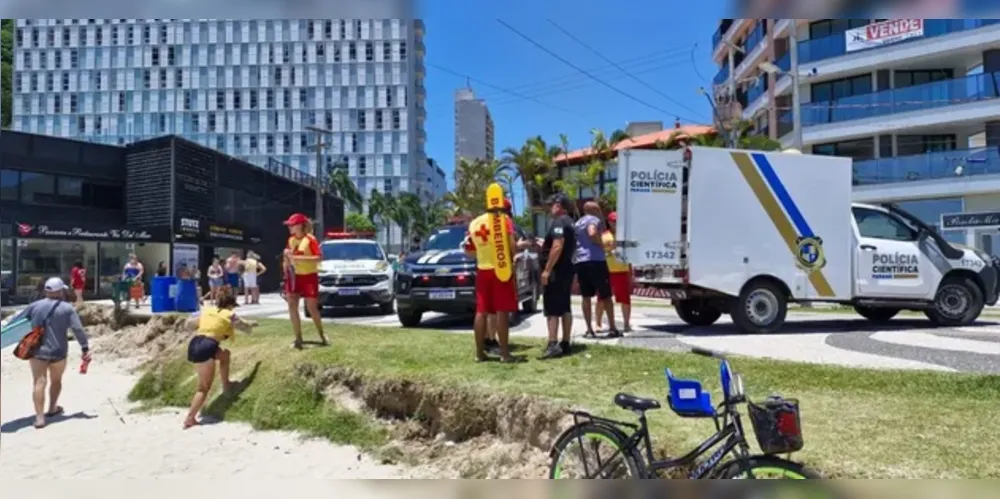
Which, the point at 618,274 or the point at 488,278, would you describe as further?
the point at 618,274

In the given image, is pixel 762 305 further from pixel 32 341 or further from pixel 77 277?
pixel 77 277

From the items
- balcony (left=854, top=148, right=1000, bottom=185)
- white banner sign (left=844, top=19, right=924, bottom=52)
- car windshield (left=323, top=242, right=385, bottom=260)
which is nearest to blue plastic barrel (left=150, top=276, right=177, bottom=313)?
car windshield (left=323, top=242, right=385, bottom=260)

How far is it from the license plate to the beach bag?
537 cm

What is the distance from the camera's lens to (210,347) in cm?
779

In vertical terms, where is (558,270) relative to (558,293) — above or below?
above

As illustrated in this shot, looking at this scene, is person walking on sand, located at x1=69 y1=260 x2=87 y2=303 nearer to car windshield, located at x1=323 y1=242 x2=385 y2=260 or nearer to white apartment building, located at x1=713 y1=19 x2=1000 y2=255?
car windshield, located at x1=323 y1=242 x2=385 y2=260

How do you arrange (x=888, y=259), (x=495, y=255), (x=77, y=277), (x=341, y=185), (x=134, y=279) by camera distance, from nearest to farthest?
1. (x=495, y=255)
2. (x=888, y=259)
3. (x=77, y=277)
4. (x=134, y=279)
5. (x=341, y=185)

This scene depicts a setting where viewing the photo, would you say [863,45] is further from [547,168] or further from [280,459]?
[280,459]

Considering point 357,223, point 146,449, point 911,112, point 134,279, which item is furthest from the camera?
point 357,223

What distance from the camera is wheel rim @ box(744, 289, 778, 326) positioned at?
9.77m

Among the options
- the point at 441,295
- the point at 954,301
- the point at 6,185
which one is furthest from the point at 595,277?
the point at 6,185

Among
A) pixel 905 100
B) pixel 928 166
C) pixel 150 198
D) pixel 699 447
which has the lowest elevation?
pixel 699 447

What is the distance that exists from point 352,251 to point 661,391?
11.0 m

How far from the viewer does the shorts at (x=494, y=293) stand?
21.0 ft
